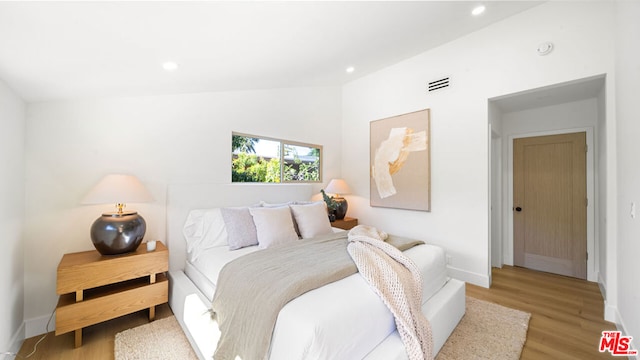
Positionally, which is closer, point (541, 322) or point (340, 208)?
point (541, 322)

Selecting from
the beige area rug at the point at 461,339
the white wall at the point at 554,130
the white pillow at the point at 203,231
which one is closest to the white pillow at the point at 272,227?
the white pillow at the point at 203,231

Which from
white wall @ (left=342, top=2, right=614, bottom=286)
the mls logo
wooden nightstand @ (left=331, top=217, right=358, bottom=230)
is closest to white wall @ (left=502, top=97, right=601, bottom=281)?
white wall @ (left=342, top=2, right=614, bottom=286)

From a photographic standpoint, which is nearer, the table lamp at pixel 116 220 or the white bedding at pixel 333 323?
the white bedding at pixel 333 323

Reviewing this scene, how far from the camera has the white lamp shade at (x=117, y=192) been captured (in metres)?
2.01

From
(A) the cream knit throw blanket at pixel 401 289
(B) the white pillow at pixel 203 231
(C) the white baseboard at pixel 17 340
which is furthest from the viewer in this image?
(B) the white pillow at pixel 203 231

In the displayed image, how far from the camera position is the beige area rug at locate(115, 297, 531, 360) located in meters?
1.78

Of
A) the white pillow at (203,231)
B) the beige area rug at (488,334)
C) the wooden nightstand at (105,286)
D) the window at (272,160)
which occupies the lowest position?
the beige area rug at (488,334)

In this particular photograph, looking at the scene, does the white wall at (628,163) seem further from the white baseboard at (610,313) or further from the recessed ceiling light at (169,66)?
the recessed ceiling light at (169,66)

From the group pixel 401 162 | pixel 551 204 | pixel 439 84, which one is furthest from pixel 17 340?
pixel 551 204

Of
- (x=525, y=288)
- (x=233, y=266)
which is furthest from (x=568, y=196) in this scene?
(x=233, y=266)

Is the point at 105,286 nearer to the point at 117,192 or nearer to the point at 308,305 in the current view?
the point at 117,192

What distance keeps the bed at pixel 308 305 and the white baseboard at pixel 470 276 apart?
1.01 m

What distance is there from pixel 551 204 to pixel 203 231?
465 centimetres

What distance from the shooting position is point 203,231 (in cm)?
258
